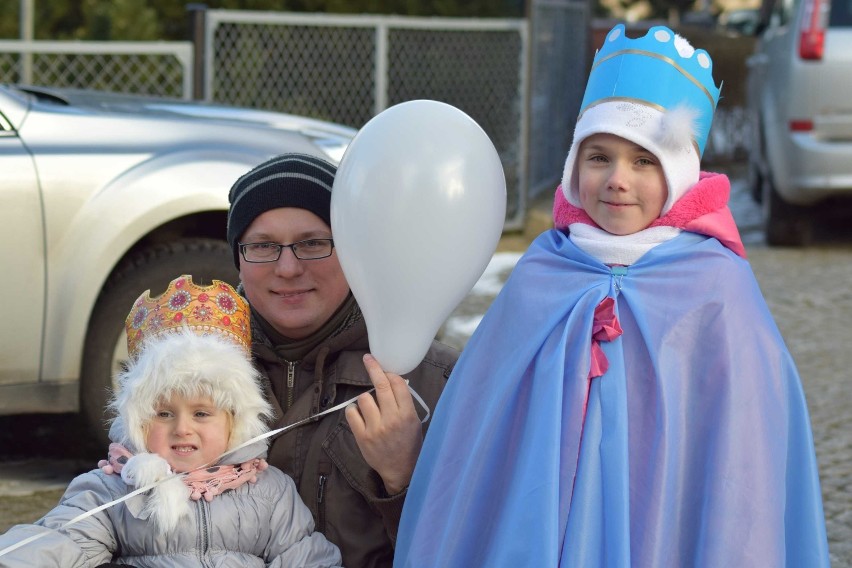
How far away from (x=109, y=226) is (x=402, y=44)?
522 cm

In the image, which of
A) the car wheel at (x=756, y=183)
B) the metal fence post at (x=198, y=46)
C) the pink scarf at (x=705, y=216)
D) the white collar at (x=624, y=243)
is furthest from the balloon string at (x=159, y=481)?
the car wheel at (x=756, y=183)

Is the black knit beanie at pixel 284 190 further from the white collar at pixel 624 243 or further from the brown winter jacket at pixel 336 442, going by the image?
the white collar at pixel 624 243

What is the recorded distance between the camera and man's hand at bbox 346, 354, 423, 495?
263 cm

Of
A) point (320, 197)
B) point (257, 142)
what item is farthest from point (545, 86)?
point (320, 197)

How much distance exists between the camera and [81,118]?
4.98 m

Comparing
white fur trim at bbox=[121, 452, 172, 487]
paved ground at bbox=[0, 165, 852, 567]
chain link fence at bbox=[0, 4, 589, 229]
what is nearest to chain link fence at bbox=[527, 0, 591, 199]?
chain link fence at bbox=[0, 4, 589, 229]

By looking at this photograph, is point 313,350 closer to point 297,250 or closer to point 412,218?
point 297,250

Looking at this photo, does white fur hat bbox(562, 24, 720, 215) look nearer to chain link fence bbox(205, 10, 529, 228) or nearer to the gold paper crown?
the gold paper crown

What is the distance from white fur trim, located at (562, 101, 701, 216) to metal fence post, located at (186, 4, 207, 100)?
21.6 feet

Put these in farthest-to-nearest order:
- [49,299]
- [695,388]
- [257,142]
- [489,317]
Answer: [257,142], [49,299], [489,317], [695,388]

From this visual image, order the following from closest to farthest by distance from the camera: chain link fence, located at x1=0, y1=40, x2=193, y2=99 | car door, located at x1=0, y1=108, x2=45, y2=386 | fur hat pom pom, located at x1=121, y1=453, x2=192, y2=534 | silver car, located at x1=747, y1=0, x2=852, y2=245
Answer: fur hat pom pom, located at x1=121, y1=453, x2=192, y2=534, car door, located at x1=0, y1=108, x2=45, y2=386, chain link fence, located at x1=0, y1=40, x2=193, y2=99, silver car, located at x1=747, y1=0, x2=852, y2=245

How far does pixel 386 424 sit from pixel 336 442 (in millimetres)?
318

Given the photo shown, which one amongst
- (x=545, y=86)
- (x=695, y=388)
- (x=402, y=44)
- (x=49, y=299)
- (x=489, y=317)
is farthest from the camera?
(x=545, y=86)

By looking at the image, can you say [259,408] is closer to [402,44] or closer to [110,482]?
[110,482]
